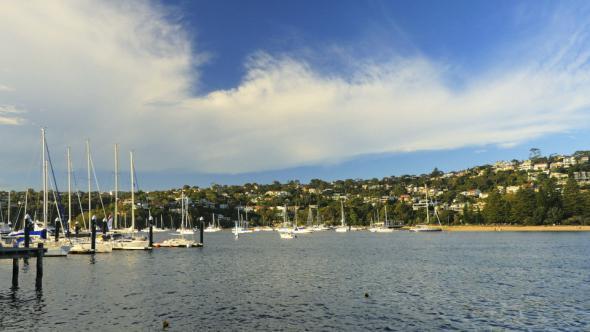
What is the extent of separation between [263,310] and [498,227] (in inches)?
7049

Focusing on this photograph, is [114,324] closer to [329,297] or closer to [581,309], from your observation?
[329,297]

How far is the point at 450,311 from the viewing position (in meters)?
32.4

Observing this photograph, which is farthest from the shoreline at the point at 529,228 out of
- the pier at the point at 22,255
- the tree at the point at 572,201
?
the pier at the point at 22,255

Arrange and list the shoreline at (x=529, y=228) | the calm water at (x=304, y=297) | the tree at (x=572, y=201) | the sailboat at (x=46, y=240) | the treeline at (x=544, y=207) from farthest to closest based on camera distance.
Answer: the treeline at (x=544, y=207) → the tree at (x=572, y=201) → the shoreline at (x=529, y=228) → the sailboat at (x=46, y=240) → the calm water at (x=304, y=297)

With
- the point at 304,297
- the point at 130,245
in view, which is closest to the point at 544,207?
the point at 130,245

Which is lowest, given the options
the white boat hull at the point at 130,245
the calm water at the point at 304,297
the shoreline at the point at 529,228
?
the shoreline at the point at 529,228

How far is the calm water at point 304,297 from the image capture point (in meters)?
29.5

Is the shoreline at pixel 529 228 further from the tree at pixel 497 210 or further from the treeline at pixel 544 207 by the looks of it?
the treeline at pixel 544 207

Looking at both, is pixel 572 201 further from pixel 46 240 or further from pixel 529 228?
pixel 46 240

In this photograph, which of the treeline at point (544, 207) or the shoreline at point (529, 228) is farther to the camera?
the treeline at point (544, 207)

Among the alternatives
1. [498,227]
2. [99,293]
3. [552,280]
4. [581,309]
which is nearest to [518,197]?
[498,227]

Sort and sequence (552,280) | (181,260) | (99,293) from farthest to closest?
(181,260) → (552,280) → (99,293)

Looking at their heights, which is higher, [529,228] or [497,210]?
[497,210]

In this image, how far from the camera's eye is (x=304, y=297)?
3834 cm
